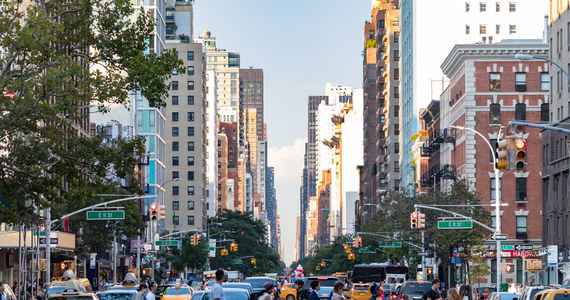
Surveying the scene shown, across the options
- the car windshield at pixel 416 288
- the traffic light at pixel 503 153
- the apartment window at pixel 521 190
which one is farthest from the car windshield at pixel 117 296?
the apartment window at pixel 521 190

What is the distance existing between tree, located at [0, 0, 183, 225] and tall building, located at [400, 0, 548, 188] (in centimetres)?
9230

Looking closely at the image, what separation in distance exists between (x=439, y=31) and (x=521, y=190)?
133 feet

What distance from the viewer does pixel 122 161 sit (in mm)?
30844

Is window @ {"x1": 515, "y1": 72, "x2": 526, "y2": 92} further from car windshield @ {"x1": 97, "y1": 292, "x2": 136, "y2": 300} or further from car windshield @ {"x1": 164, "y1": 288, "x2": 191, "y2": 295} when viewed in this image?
car windshield @ {"x1": 97, "y1": 292, "x2": 136, "y2": 300}

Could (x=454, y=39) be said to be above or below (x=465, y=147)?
above

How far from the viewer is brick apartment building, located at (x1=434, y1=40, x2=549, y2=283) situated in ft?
299

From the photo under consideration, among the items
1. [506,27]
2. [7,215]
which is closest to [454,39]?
[506,27]

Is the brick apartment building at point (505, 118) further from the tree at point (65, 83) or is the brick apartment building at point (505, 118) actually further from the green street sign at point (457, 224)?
the tree at point (65, 83)

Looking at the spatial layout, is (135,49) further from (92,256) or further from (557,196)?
(557,196)

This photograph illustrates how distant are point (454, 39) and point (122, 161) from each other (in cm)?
9860

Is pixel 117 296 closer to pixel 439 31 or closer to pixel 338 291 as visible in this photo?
pixel 338 291

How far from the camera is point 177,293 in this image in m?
42.4

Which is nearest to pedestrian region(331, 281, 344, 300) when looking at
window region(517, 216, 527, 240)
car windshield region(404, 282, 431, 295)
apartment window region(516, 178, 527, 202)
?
A: car windshield region(404, 282, 431, 295)

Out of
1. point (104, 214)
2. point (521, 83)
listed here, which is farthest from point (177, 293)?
point (521, 83)
